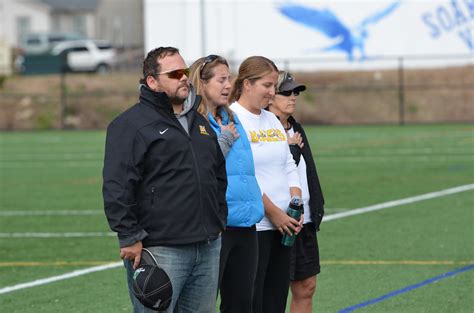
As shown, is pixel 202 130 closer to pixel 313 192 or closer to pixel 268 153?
pixel 268 153

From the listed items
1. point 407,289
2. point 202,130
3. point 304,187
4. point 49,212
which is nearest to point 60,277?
point 407,289

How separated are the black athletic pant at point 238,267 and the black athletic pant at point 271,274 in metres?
0.27

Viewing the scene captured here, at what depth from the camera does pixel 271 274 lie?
699 cm

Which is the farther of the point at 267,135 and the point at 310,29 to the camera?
the point at 310,29

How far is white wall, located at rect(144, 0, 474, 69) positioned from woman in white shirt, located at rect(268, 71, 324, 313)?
41.7m

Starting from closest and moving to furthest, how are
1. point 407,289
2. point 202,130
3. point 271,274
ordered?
point 202,130, point 271,274, point 407,289

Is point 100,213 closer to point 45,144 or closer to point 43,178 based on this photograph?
point 43,178

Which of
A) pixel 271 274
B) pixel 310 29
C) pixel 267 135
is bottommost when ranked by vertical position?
pixel 271 274

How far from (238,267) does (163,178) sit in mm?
979

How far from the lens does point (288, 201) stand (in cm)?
688

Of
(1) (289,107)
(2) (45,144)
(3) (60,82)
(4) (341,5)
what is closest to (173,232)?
(1) (289,107)

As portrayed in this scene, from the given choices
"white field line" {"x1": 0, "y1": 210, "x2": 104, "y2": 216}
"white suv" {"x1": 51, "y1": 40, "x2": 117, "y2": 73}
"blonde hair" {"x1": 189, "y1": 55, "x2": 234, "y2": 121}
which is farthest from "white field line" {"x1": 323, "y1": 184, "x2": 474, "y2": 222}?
"white suv" {"x1": 51, "y1": 40, "x2": 117, "y2": 73}

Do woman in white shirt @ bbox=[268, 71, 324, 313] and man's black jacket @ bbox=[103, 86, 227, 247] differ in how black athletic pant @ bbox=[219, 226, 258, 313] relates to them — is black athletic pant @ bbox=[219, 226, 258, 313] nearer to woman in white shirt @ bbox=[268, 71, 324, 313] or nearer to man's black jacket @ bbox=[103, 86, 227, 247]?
man's black jacket @ bbox=[103, 86, 227, 247]

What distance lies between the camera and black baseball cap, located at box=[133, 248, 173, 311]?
5.61 m
